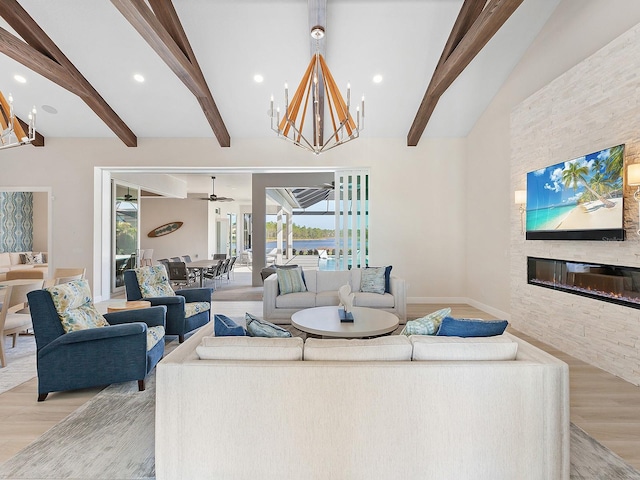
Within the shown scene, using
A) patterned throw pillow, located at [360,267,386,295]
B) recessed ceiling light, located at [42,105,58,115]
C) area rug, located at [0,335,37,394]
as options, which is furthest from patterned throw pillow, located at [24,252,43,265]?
patterned throw pillow, located at [360,267,386,295]

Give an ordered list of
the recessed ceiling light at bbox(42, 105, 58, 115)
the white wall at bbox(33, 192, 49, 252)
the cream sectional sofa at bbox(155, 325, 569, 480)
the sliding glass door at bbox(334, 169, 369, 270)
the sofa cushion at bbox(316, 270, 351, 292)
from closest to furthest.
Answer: the cream sectional sofa at bbox(155, 325, 569, 480), the sofa cushion at bbox(316, 270, 351, 292), the recessed ceiling light at bbox(42, 105, 58, 115), the sliding glass door at bbox(334, 169, 369, 270), the white wall at bbox(33, 192, 49, 252)

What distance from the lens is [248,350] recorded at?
181 cm

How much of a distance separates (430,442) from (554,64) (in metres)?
4.86

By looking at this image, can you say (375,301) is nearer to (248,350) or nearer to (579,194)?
(579,194)

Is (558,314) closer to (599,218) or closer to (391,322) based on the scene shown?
(599,218)

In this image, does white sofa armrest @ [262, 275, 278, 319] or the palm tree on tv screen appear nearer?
the palm tree on tv screen

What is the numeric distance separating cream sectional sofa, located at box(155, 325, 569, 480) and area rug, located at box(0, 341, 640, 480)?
1.51 ft

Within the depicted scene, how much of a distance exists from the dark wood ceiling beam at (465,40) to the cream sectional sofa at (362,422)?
12.1ft

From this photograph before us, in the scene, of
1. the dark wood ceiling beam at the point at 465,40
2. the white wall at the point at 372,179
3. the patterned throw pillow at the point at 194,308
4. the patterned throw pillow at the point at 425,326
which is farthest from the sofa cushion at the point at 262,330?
the white wall at the point at 372,179

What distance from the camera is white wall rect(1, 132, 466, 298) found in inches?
258

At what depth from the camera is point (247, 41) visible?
15.3 feet

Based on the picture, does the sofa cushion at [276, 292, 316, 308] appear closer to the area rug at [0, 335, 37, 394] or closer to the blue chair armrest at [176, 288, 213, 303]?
the blue chair armrest at [176, 288, 213, 303]

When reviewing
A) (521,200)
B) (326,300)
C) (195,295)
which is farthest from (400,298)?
(195,295)

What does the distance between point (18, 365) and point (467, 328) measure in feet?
14.6
